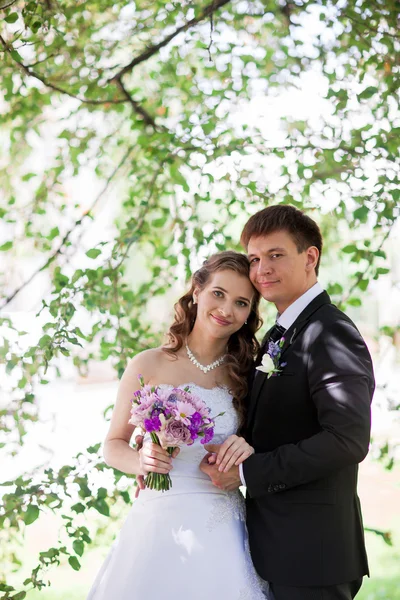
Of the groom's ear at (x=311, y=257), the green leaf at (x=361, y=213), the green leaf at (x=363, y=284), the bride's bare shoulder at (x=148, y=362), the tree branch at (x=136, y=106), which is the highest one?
the tree branch at (x=136, y=106)

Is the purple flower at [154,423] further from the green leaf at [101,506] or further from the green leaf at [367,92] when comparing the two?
the green leaf at [367,92]

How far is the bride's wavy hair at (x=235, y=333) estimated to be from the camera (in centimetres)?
283

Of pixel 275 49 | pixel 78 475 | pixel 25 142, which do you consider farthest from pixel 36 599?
pixel 275 49

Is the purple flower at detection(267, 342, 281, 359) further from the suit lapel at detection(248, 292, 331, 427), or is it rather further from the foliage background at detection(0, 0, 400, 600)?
the foliage background at detection(0, 0, 400, 600)

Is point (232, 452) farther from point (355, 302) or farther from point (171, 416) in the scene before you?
point (355, 302)

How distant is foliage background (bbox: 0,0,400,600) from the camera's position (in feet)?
12.6

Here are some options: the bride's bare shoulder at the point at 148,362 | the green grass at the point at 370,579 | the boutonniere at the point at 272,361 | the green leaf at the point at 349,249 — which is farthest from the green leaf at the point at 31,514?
the green leaf at the point at 349,249

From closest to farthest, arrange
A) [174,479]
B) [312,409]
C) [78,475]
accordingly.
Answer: [312,409] < [174,479] < [78,475]

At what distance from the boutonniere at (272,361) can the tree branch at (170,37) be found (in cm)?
228

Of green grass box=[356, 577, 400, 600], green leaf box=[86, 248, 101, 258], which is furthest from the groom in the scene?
green grass box=[356, 577, 400, 600]

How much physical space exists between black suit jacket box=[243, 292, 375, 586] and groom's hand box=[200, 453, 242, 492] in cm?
10

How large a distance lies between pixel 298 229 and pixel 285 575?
126 centimetres

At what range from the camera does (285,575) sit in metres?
2.36

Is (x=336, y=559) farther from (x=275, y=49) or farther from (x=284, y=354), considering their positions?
(x=275, y=49)
